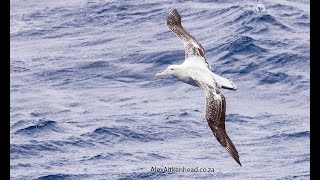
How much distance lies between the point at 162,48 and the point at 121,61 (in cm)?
176

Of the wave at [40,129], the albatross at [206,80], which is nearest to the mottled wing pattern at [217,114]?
the albatross at [206,80]

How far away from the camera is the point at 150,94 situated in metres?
35.5

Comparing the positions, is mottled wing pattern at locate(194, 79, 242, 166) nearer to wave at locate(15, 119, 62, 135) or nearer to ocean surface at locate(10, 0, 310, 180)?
ocean surface at locate(10, 0, 310, 180)

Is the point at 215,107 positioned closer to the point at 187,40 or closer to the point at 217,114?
the point at 217,114

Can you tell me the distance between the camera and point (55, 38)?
43.8m

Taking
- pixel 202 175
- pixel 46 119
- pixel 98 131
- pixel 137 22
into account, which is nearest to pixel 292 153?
pixel 202 175

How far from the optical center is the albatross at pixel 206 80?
21.8 m

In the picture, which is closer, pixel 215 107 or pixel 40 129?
pixel 215 107

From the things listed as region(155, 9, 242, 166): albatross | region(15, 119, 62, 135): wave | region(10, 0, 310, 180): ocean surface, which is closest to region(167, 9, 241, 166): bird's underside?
region(155, 9, 242, 166): albatross

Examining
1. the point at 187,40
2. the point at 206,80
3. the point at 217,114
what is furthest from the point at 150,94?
the point at 217,114

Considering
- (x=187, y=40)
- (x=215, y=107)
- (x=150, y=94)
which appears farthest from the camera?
(x=150, y=94)

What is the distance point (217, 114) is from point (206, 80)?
160 centimetres

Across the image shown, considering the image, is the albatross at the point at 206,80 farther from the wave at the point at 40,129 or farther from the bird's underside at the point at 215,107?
the wave at the point at 40,129

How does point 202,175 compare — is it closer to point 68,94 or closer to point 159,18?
point 68,94
